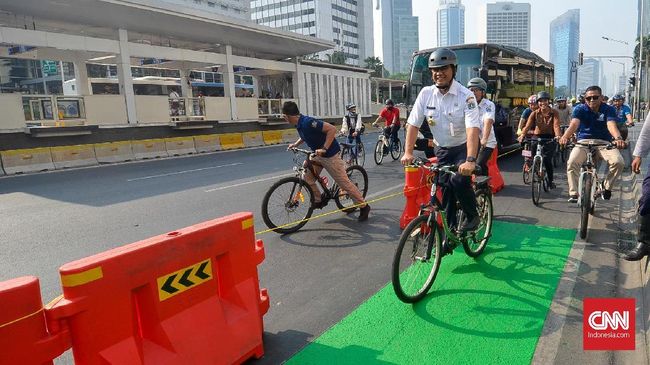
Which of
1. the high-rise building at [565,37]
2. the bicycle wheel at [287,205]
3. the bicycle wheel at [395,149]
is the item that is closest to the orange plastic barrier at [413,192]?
the bicycle wheel at [287,205]

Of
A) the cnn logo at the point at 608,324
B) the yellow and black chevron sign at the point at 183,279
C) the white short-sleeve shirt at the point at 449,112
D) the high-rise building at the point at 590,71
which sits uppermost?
the high-rise building at the point at 590,71

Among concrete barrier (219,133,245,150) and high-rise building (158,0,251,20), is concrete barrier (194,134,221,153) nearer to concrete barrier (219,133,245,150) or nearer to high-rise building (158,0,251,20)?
concrete barrier (219,133,245,150)

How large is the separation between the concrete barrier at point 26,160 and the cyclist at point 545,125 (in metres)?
14.3

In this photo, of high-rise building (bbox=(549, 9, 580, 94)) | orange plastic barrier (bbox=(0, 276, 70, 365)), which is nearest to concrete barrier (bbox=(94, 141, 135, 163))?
orange plastic barrier (bbox=(0, 276, 70, 365))

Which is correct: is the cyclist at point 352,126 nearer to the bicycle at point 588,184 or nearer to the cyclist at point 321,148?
the cyclist at point 321,148

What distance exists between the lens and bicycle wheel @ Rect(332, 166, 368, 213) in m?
6.96

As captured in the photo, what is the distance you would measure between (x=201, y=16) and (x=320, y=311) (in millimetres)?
20962

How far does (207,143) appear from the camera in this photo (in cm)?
2025

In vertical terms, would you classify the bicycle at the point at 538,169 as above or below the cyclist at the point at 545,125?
below

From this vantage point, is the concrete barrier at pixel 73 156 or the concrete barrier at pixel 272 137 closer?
the concrete barrier at pixel 73 156

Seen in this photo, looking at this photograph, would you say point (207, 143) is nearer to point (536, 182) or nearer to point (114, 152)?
point (114, 152)

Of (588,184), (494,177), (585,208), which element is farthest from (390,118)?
(585,208)

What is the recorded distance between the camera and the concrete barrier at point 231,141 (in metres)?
21.0

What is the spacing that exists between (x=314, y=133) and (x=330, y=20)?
371 ft
